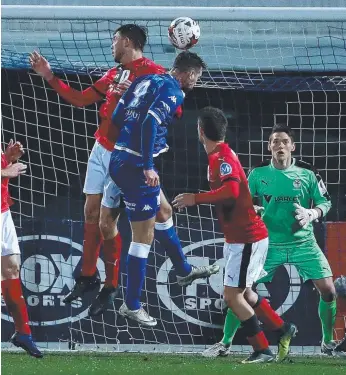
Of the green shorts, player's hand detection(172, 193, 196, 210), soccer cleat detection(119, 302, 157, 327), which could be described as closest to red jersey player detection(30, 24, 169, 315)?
soccer cleat detection(119, 302, 157, 327)

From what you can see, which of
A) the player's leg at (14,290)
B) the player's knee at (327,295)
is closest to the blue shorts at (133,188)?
the player's leg at (14,290)

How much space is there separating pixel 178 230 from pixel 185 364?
991mm

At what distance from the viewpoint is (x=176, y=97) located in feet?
18.0

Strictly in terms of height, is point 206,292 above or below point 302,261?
below

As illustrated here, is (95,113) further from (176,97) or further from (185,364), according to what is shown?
(185,364)

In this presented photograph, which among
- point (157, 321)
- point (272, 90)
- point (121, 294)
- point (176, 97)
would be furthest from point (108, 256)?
point (272, 90)

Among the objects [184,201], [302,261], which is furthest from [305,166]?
[184,201]

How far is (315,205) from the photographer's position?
6035mm

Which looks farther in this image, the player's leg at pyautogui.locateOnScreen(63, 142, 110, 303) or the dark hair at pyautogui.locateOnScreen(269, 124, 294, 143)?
the dark hair at pyautogui.locateOnScreen(269, 124, 294, 143)

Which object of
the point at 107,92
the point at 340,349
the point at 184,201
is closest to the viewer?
the point at 184,201

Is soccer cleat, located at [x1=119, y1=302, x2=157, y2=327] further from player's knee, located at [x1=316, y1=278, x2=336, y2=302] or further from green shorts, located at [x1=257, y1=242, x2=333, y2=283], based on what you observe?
player's knee, located at [x1=316, y1=278, x2=336, y2=302]

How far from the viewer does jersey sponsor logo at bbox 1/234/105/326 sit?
6410mm

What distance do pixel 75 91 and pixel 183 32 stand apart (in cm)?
71

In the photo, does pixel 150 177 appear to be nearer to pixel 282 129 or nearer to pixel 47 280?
pixel 282 129
